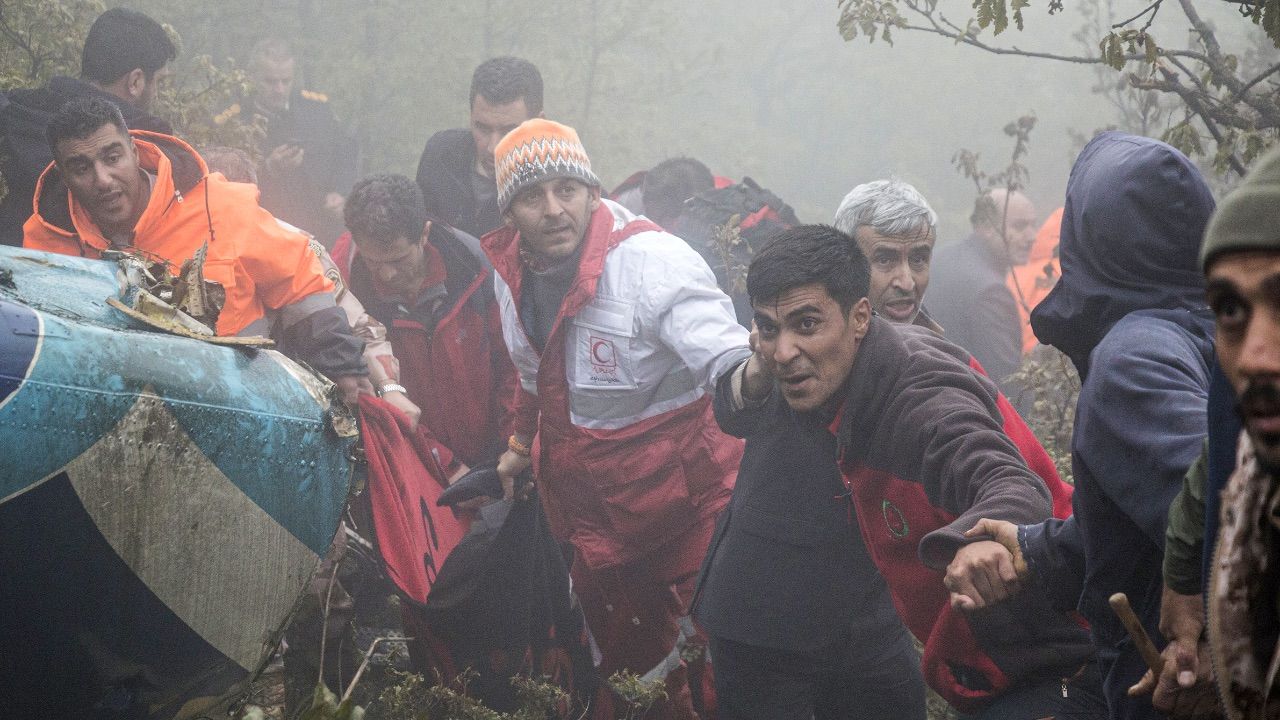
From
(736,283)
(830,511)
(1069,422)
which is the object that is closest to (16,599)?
(830,511)

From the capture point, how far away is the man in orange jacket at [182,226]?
4.08 metres

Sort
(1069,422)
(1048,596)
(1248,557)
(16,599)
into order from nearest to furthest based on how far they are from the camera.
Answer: (1248,557), (1048,596), (16,599), (1069,422)

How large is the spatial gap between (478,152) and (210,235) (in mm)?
1785

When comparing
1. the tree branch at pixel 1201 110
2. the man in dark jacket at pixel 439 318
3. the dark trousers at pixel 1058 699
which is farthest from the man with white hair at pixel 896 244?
the man in dark jacket at pixel 439 318

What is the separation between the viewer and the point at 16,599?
239 cm

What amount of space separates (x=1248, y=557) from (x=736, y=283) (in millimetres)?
3929

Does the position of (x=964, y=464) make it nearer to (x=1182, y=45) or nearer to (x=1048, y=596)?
(x=1048, y=596)

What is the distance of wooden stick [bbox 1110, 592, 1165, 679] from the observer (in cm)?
150

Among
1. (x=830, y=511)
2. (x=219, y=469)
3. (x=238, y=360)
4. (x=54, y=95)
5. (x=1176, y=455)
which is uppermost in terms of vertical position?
(x=54, y=95)

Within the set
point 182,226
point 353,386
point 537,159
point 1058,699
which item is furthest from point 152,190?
point 1058,699

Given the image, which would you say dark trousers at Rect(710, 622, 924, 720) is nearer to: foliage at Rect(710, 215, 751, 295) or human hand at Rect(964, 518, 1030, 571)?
human hand at Rect(964, 518, 1030, 571)

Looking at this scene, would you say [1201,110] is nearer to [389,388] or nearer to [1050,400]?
[1050,400]

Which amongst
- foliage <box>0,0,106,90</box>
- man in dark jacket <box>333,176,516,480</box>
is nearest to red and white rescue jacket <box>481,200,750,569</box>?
man in dark jacket <box>333,176,516,480</box>

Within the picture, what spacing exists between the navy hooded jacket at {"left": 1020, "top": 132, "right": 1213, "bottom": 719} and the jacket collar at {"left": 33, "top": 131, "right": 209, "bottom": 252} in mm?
3234
